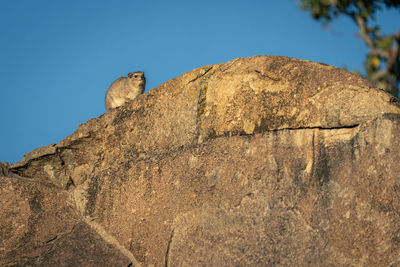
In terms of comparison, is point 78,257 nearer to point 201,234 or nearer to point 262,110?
point 201,234

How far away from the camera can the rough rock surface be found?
3.02 metres

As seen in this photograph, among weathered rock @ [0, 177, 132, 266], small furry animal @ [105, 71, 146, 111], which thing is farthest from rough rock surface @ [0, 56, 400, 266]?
small furry animal @ [105, 71, 146, 111]

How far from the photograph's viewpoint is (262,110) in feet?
11.6

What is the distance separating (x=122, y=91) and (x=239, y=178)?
146 inches

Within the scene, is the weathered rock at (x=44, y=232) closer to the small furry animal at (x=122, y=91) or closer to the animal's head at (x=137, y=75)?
the small furry animal at (x=122, y=91)

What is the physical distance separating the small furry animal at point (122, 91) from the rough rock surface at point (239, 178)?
2284 millimetres

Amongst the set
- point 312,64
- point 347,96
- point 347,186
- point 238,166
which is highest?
point 312,64

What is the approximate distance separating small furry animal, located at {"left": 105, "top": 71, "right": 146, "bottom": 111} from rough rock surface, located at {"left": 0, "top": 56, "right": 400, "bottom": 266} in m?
2.28

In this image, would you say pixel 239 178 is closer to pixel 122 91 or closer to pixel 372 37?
pixel 122 91

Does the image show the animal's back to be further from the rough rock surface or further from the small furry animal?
the rough rock surface

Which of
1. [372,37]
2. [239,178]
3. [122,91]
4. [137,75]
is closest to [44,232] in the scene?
[239,178]

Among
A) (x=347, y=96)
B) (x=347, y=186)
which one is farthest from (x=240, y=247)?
(x=347, y=96)

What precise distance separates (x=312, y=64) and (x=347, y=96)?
1.32 ft

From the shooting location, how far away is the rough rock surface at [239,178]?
9.91 ft
